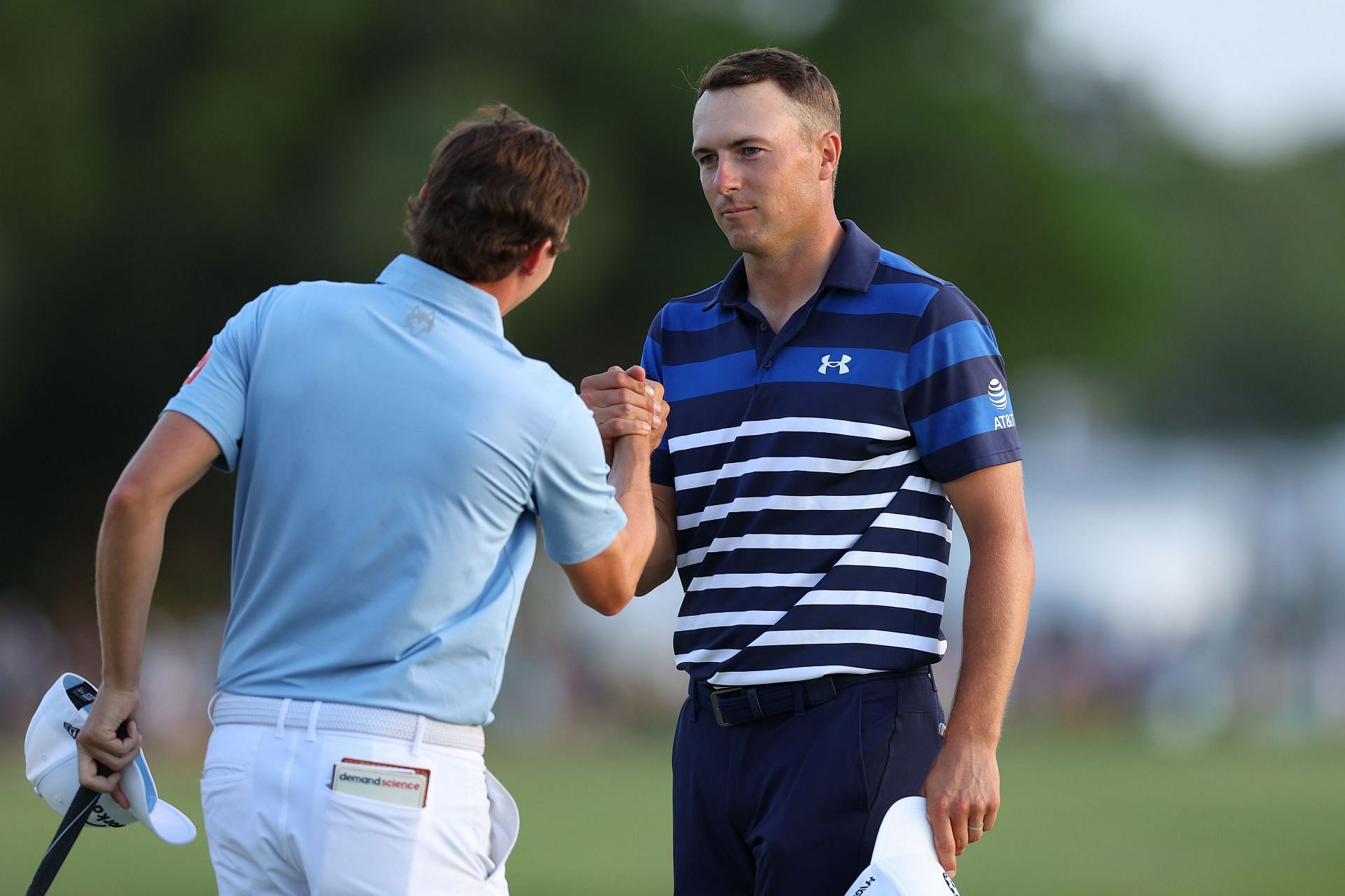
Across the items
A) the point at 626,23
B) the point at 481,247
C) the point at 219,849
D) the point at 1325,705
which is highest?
the point at 626,23

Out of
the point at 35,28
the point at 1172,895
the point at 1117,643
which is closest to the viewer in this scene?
the point at 1172,895

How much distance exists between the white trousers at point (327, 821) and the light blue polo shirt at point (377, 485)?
0.31ft

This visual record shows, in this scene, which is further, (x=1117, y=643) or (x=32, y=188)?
(x=1117, y=643)

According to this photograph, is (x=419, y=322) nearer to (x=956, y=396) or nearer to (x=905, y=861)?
(x=956, y=396)

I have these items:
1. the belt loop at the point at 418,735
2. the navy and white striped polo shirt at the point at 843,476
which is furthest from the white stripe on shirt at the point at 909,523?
the belt loop at the point at 418,735

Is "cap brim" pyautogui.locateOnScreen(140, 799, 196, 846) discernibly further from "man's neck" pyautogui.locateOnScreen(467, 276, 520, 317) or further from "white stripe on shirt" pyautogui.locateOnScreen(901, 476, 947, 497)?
"white stripe on shirt" pyautogui.locateOnScreen(901, 476, 947, 497)

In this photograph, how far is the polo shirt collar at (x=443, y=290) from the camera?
11.7 feet

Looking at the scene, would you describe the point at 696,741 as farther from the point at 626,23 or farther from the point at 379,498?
the point at 626,23

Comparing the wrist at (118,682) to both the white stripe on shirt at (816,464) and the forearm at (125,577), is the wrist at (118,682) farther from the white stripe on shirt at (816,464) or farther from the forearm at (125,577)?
the white stripe on shirt at (816,464)

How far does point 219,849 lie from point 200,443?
788 mm

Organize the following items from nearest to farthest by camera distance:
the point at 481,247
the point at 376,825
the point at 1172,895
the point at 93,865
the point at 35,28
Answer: the point at 376,825, the point at 481,247, the point at 1172,895, the point at 93,865, the point at 35,28

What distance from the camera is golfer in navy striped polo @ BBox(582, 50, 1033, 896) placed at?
13.4 ft

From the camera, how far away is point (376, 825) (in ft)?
10.9

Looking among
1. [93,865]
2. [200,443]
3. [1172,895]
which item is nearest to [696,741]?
[200,443]
